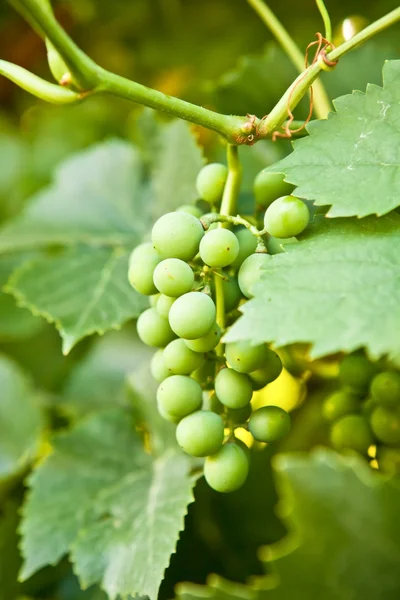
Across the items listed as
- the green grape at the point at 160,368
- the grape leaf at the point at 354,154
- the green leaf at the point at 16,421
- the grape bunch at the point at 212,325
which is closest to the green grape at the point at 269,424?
the grape bunch at the point at 212,325

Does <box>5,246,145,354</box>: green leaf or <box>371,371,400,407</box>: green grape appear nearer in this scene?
<box>371,371,400,407</box>: green grape

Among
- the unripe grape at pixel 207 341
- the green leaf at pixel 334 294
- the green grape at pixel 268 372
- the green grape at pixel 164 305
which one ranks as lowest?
the green grape at pixel 268 372

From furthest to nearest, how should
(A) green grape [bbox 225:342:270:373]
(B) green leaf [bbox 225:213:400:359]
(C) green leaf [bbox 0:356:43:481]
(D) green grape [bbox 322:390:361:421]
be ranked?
(C) green leaf [bbox 0:356:43:481], (D) green grape [bbox 322:390:361:421], (A) green grape [bbox 225:342:270:373], (B) green leaf [bbox 225:213:400:359]

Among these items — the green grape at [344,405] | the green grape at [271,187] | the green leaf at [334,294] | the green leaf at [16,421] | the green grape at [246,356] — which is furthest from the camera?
the green leaf at [16,421]

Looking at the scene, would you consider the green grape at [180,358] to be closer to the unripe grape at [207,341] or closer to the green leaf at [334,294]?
the unripe grape at [207,341]

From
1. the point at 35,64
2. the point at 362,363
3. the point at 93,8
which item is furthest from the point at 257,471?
the point at 35,64

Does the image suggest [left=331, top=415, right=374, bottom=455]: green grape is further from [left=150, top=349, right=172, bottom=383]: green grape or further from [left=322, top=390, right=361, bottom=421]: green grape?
[left=150, top=349, right=172, bottom=383]: green grape

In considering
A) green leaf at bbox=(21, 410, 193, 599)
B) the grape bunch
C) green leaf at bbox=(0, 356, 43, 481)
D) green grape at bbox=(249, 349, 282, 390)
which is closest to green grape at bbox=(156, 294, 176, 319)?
the grape bunch
